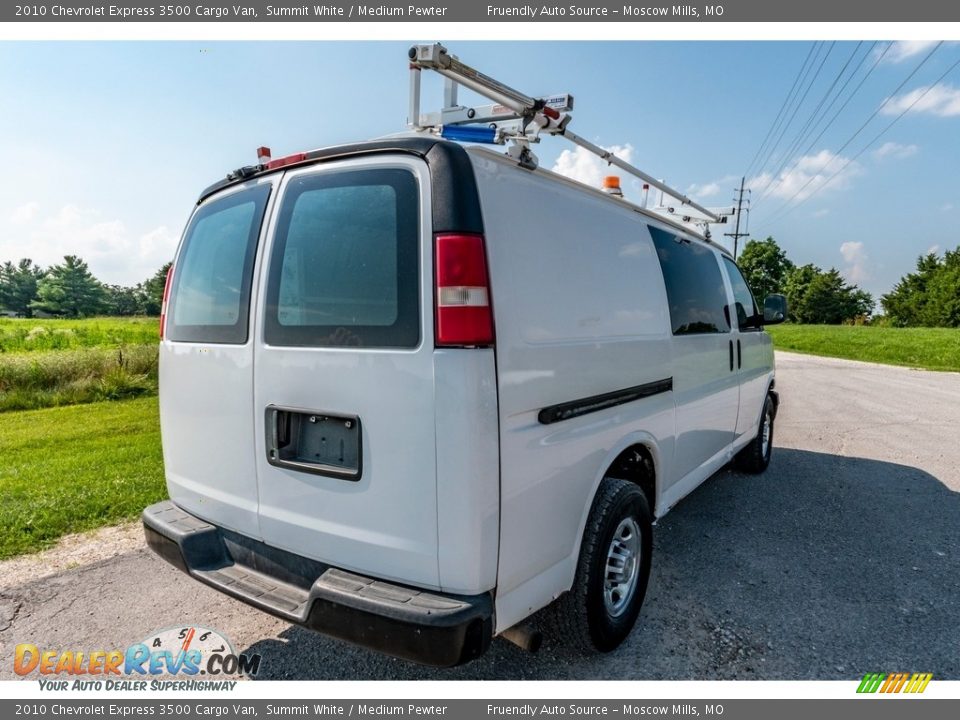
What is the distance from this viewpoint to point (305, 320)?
2182 millimetres

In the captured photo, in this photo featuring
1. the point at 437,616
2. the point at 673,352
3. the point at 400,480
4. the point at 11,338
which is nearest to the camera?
the point at 437,616

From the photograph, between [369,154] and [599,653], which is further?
[599,653]

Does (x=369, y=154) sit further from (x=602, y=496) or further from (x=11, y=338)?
(x=11, y=338)

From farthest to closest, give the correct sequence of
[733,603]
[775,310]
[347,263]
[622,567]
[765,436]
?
[765,436]
[775,310]
[733,603]
[622,567]
[347,263]

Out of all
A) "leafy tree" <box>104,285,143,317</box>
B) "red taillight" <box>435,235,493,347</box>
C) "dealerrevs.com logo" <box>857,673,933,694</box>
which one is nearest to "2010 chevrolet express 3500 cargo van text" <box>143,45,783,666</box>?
"red taillight" <box>435,235,493,347</box>

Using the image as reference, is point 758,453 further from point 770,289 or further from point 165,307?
point 770,289

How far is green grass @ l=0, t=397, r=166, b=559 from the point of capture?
418cm

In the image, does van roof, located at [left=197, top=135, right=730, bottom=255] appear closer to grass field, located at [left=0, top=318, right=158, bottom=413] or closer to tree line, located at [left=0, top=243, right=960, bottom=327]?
grass field, located at [left=0, top=318, right=158, bottom=413]

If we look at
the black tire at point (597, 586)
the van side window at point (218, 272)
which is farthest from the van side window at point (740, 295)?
the van side window at point (218, 272)

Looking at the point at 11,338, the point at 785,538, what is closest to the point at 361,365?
the point at 785,538

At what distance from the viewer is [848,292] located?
7900 centimetres

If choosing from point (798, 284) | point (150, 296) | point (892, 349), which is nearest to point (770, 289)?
point (798, 284)

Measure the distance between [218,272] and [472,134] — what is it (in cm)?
137

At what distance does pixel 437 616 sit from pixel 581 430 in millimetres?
989
